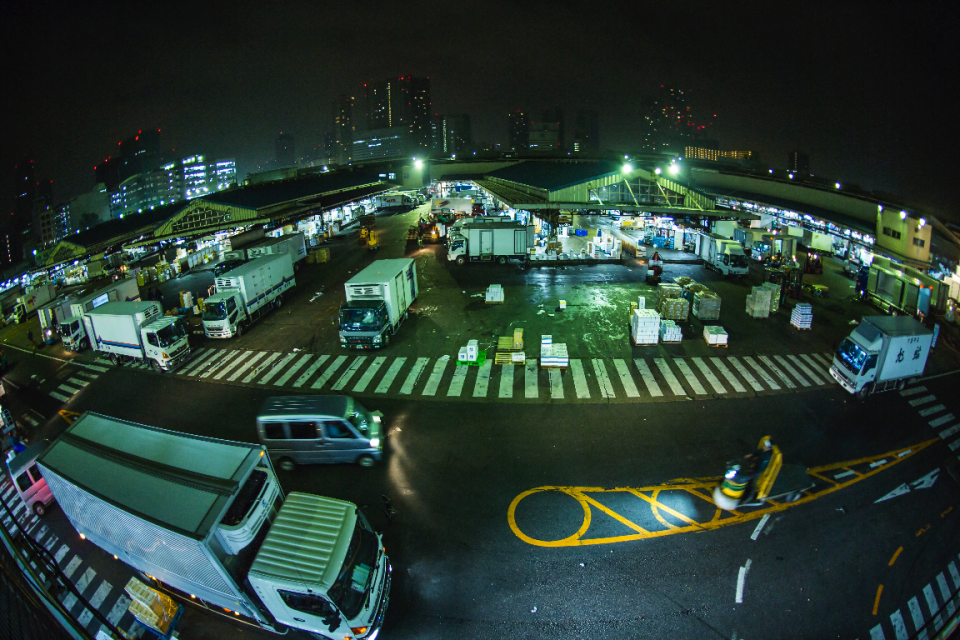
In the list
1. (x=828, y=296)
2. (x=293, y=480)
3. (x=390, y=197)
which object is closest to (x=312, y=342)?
(x=293, y=480)

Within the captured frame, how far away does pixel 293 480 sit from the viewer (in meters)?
12.3

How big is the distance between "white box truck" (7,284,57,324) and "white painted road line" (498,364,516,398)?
106 feet

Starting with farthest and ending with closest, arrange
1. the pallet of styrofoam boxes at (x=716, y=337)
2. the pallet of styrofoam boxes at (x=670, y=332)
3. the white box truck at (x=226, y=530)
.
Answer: the pallet of styrofoam boxes at (x=670, y=332)
the pallet of styrofoam boxes at (x=716, y=337)
the white box truck at (x=226, y=530)

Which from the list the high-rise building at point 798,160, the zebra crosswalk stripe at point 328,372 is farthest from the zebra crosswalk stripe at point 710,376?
the high-rise building at point 798,160

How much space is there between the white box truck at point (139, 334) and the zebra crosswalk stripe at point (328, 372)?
740 cm

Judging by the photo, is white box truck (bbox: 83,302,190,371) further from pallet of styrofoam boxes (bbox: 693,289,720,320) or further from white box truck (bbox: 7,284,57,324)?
pallet of styrofoam boxes (bbox: 693,289,720,320)

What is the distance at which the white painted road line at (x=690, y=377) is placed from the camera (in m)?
16.5

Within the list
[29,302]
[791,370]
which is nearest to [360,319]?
[791,370]

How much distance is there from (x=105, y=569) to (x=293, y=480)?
13.7 ft

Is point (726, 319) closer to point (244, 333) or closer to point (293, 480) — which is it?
point (293, 480)

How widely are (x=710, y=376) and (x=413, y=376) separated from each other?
11844 millimetres

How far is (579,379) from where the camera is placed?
Answer: 17.4m

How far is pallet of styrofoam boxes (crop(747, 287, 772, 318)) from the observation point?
2289 cm

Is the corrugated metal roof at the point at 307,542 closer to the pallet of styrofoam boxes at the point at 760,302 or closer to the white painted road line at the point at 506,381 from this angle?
the white painted road line at the point at 506,381
